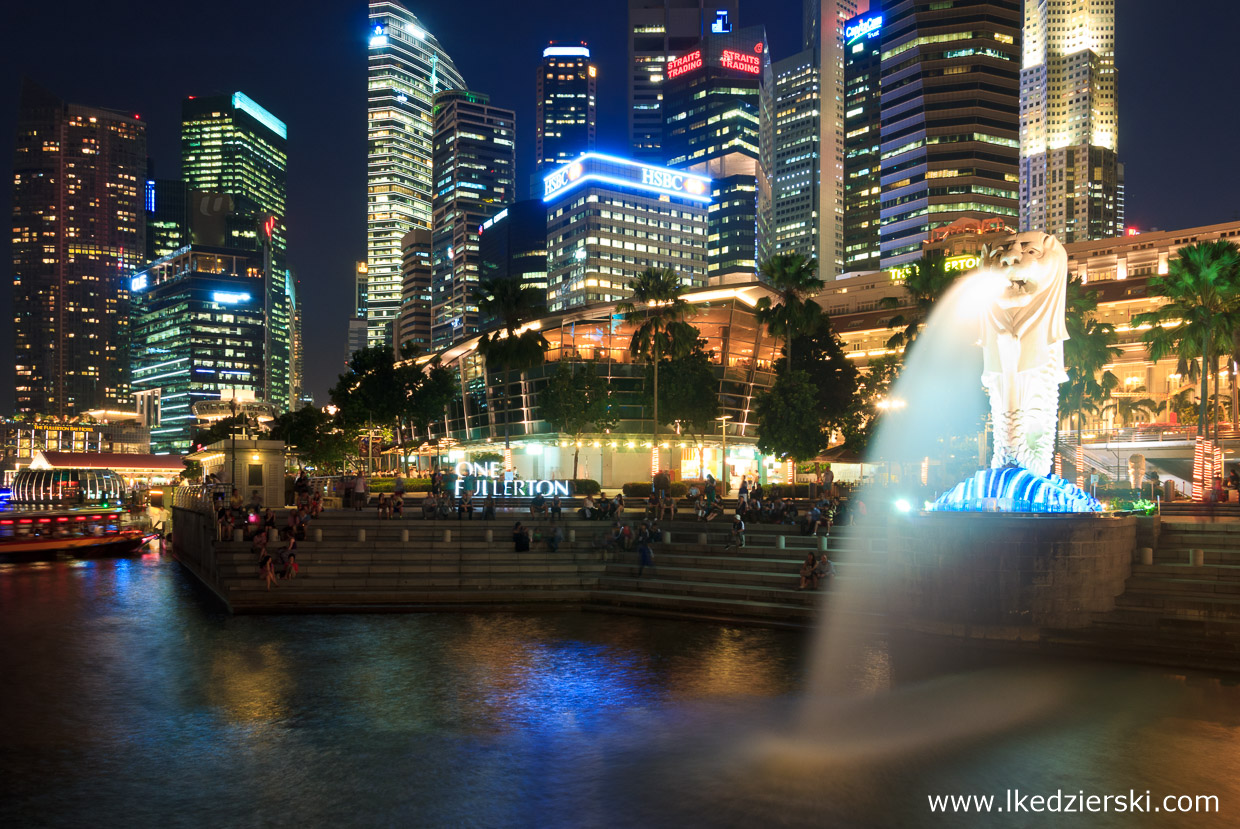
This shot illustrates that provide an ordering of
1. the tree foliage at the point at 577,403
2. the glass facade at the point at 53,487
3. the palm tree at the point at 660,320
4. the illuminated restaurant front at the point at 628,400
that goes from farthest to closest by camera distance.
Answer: the illuminated restaurant front at the point at 628,400 → the glass facade at the point at 53,487 → the tree foliage at the point at 577,403 → the palm tree at the point at 660,320

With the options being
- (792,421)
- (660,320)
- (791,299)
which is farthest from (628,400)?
(792,421)

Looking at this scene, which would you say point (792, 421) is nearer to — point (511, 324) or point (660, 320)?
point (660, 320)

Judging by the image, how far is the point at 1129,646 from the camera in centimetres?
2061

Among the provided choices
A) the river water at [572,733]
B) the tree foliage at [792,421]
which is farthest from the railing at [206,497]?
the tree foliage at [792,421]

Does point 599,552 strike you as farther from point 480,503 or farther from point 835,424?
point 835,424

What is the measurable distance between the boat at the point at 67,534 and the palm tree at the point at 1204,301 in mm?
61607

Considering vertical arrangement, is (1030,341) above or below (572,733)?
above

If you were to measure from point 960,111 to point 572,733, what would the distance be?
→ 18400cm

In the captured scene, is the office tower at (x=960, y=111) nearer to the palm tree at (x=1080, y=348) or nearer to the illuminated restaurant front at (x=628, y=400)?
the illuminated restaurant front at (x=628, y=400)

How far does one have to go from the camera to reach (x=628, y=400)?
75625 mm

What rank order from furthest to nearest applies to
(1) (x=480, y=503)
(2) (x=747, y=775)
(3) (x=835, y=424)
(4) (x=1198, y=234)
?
(4) (x=1198, y=234) → (3) (x=835, y=424) → (1) (x=480, y=503) → (2) (x=747, y=775)

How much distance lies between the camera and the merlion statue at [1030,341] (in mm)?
25109

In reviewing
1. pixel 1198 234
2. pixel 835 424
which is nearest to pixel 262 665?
pixel 835 424

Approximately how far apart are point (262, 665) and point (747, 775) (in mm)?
12588
